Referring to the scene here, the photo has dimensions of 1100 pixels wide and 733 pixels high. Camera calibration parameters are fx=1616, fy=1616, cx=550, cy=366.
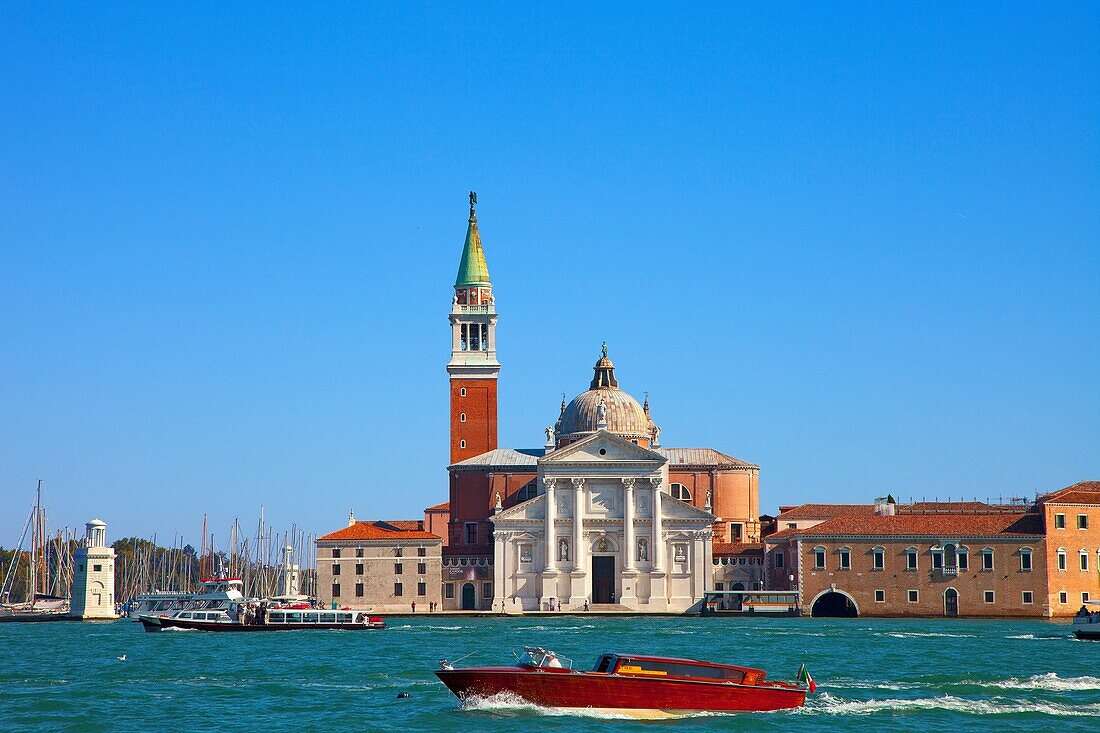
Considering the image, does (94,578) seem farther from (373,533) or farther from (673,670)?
(673,670)

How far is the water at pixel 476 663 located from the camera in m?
32.2

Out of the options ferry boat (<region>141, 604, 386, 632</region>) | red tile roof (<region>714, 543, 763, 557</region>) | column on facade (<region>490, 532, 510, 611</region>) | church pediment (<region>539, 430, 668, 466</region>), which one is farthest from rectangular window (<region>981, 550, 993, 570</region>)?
ferry boat (<region>141, 604, 386, 632</region>)

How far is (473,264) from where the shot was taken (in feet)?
328

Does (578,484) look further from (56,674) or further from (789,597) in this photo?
(56,674)

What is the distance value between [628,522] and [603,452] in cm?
388

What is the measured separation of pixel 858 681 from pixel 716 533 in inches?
1943

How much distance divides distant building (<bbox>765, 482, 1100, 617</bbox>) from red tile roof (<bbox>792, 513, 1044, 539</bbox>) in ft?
0.16

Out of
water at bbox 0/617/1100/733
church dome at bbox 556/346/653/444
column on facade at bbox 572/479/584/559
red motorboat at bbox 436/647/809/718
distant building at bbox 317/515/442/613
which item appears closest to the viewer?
red motorboat at bbox 436/647/809/718

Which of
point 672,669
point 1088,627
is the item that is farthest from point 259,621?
point 672,669

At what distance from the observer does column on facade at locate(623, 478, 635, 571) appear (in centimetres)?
8400

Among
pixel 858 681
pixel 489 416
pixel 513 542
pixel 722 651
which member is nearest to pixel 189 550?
pixel 489 416

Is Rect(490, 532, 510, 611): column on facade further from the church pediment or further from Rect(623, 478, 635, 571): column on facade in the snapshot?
Rect(623, 478, 635, 571): column on facade

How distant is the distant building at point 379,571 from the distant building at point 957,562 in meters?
19.4

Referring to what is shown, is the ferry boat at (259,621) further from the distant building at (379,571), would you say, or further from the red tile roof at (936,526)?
the red tile roof at (936,526)
